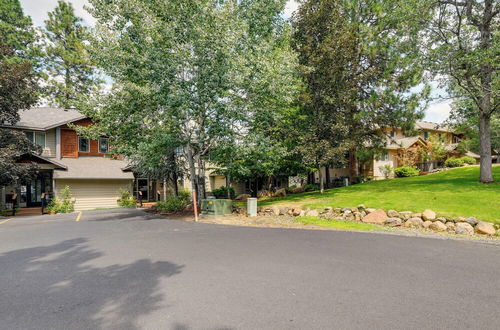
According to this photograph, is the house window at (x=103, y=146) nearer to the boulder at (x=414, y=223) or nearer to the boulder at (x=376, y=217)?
the boulder at (x=376, y=217)

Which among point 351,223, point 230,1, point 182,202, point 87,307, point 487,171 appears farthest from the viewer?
point 182,202

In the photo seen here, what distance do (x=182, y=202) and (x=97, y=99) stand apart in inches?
306

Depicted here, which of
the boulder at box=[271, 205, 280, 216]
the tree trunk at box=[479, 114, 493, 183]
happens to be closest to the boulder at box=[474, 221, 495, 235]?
the boulder at box=[271, 205, 280, 216]

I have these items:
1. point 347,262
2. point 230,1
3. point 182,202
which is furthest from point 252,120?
point 347,262

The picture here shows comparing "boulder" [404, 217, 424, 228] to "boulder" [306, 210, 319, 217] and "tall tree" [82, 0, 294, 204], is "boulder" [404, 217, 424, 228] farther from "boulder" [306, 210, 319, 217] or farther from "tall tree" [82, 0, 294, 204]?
"tall tree" [82, 0, 294, 204]

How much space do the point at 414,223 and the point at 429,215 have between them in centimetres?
63

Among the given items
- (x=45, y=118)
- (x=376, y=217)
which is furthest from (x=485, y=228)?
(x=45, y=118)

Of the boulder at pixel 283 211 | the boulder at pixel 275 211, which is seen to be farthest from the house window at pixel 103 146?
the boulder at pixel 283 211

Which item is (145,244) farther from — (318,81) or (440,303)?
(318,81)

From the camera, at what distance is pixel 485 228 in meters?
8.77

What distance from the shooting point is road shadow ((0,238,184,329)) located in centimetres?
363

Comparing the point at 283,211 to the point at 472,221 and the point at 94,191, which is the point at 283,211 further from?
the point at 94,191

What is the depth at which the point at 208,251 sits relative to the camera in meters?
6.96

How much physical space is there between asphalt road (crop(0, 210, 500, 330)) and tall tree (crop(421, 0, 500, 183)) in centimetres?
1176
